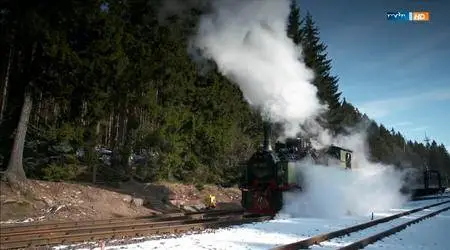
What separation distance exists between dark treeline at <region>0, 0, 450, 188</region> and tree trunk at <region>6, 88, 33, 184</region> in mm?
42

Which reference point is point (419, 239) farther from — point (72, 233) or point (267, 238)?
point (72, 233)

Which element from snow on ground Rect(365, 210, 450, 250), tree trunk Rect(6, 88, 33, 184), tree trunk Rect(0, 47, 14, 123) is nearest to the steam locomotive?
snow on ground Rect(365, 210, 450, 250)

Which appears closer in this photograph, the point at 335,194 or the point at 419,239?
the point at 419,239

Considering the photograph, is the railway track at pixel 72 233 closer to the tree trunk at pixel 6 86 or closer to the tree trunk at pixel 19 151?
the tree trunk at pixel 19 151

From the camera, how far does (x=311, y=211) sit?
69.2 ft

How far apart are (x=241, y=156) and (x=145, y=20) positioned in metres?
18.5

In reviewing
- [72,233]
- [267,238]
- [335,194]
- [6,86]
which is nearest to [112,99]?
[6,86]

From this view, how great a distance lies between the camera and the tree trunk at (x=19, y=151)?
1796cm

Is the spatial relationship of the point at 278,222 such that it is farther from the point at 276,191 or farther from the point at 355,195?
the point at 355,195

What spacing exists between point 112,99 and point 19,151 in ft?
16.4

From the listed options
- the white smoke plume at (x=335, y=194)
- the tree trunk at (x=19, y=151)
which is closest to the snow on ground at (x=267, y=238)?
the white smoke plume at (x=335, y=194)

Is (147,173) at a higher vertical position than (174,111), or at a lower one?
lower

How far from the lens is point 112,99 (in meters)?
21.9

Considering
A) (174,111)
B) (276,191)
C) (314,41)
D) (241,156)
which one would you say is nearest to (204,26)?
(276,191)
